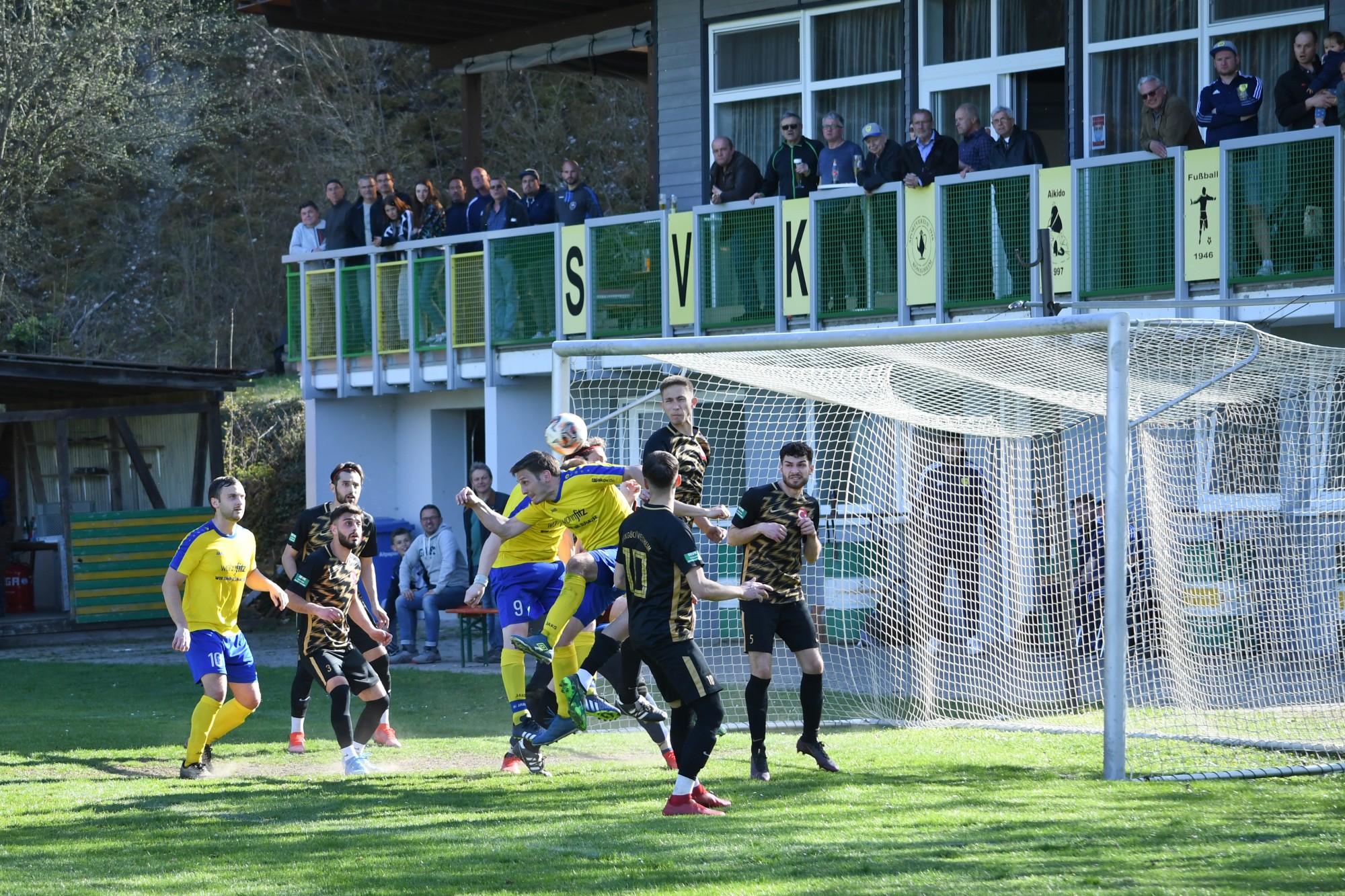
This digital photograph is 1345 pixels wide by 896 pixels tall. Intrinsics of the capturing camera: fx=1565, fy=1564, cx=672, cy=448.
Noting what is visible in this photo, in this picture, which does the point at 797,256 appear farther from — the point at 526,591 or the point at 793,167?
the point at 526,591

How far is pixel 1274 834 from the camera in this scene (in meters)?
6.77

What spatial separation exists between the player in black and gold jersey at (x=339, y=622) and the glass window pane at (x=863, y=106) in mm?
9472

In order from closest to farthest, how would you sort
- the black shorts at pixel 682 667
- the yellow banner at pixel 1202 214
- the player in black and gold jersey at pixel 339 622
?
the black shorts at pixel 682 667 → the player in black and gold jersey at pixel 339 622 → the yellow banner at pixel 1202 214

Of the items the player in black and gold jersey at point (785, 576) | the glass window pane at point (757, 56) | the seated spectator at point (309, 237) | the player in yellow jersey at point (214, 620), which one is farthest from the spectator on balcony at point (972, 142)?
the seated spectator at point (309, 237)

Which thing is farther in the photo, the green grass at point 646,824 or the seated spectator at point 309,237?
the seated spectator at point 309,237

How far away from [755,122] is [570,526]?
1035 cm

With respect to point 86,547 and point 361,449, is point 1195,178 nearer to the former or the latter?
point 361,449

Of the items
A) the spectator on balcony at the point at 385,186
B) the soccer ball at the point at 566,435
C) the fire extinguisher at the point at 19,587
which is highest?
the spectator on balcony at the point at 385,186

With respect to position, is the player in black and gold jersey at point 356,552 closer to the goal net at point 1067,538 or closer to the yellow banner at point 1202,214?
the goal net at point 1067,538

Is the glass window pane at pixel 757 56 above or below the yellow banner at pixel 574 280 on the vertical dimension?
above

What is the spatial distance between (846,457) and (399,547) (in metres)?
6.12

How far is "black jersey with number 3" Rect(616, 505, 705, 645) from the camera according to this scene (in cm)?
730

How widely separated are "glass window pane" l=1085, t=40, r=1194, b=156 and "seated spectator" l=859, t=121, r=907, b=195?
2.31m

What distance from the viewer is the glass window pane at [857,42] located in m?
17.2
